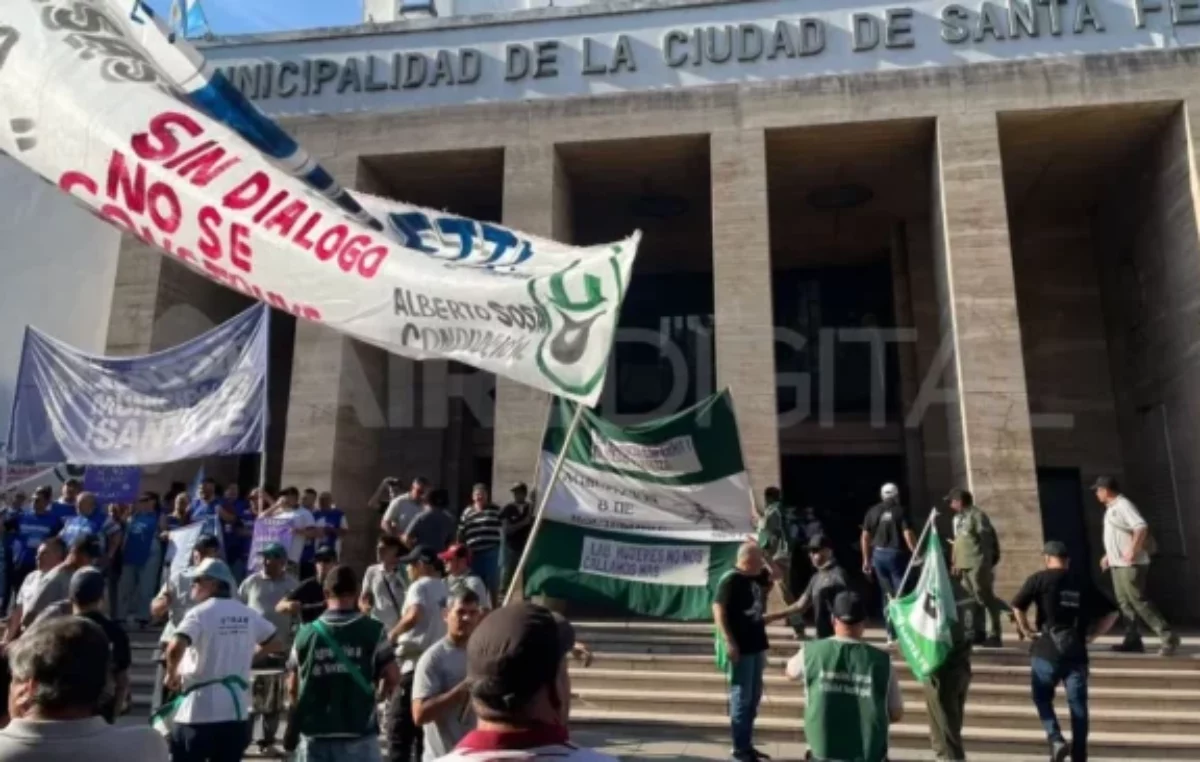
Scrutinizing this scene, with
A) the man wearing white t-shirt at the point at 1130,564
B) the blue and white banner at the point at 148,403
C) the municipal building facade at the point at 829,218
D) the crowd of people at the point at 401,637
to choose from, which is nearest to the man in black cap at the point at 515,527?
the crowd of people at the point at 401,637

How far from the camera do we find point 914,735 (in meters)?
7.41

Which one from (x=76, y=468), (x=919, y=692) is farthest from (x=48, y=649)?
(x=76, y=468)

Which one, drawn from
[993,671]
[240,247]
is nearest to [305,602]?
[240,247]

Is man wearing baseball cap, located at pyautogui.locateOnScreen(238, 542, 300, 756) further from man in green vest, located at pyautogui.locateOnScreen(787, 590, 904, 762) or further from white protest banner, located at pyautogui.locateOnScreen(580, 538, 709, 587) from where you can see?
man in green vest, located at pyautogui.locateOnScreen(787, 590, 904, 762)

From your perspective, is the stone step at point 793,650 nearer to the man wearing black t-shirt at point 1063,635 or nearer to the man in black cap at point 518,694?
the man wearing black t-shirt at point 1063,635

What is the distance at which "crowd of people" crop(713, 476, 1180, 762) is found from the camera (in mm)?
4609

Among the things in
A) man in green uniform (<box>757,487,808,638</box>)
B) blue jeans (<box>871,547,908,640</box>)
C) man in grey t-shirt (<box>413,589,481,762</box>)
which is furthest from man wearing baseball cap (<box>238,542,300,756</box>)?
blue jeans (<box>871,547,908,640</box>)

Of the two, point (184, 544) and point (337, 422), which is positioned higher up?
point (337, 422)

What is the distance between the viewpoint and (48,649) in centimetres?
221

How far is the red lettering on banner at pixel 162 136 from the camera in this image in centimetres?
515

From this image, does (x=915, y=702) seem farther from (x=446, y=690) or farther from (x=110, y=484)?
(x=110, y=484)

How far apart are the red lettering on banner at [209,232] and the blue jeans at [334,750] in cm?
264

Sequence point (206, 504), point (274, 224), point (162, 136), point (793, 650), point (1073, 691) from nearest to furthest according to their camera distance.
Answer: point (274, 224) < point (162, 136) < point (1073, 691) < point (793, 650) < point (206, 504)

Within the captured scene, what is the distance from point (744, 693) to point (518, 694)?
4.97 m
